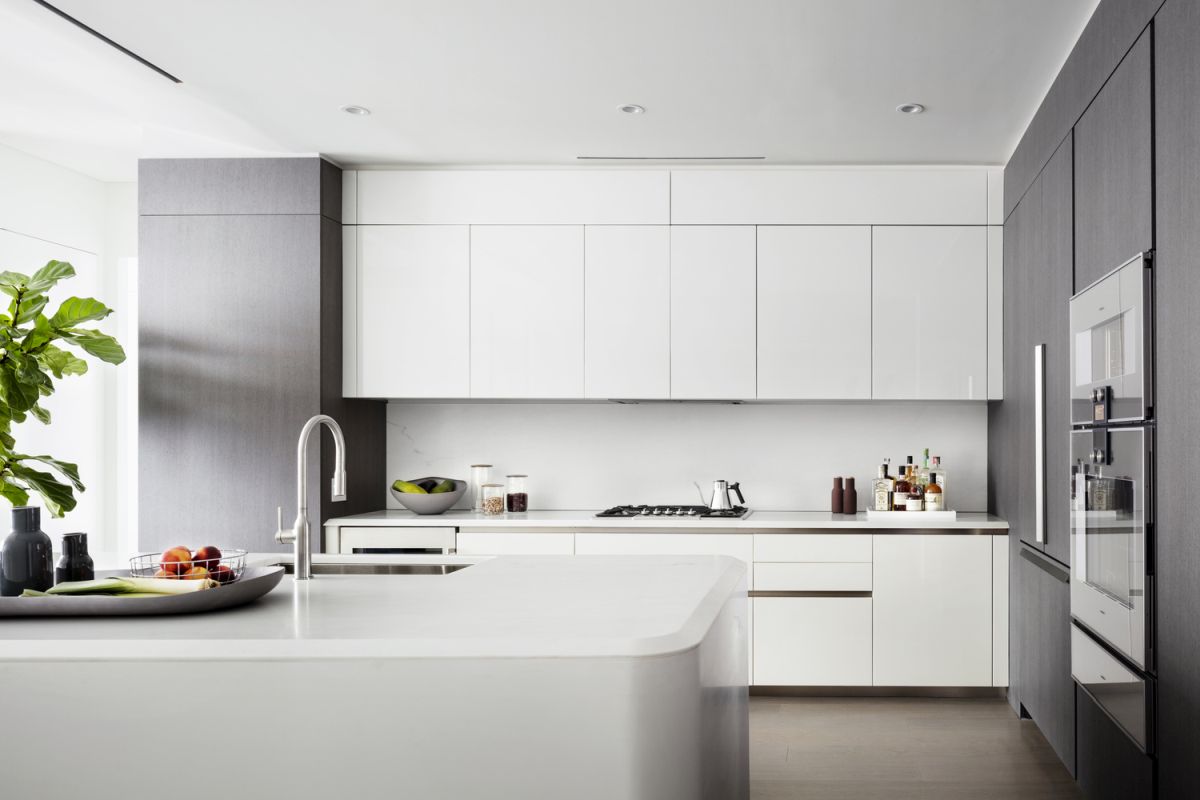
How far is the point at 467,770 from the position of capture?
1.49 m

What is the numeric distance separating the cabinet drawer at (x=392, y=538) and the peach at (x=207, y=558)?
2301mm

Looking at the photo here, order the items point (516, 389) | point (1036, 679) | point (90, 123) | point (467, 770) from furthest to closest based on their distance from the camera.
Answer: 1. point (516, 389)
2. point (90, 123)
3. point (1036, 679)
4. point (467, 770)

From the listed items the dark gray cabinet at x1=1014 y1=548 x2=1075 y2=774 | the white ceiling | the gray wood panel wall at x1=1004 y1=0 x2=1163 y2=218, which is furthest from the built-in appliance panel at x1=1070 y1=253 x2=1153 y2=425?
the white ceiling

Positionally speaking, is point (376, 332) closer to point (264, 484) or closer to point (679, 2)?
point (264, 484)

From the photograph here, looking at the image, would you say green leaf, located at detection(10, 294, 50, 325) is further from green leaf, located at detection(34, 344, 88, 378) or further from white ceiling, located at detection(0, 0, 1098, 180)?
white ceiling, located at detection(0, 0, 1098, 180)

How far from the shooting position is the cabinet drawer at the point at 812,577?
4.24 metres

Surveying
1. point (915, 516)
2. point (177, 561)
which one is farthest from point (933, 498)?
point (177, 561)

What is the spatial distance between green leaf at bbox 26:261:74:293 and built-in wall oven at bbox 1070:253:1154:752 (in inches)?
103

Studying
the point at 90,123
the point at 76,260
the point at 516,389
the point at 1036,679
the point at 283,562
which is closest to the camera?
the point at 283,562

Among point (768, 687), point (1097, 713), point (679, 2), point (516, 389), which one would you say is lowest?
point (768, 687)

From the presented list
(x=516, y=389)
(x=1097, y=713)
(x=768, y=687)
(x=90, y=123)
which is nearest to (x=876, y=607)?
(x=768, y=687)

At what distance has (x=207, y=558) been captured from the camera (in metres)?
2.04

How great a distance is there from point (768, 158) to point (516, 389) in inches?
62.1

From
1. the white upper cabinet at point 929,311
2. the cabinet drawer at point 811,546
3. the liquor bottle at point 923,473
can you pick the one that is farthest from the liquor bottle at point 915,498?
the white upper cabinet at point 929,311
